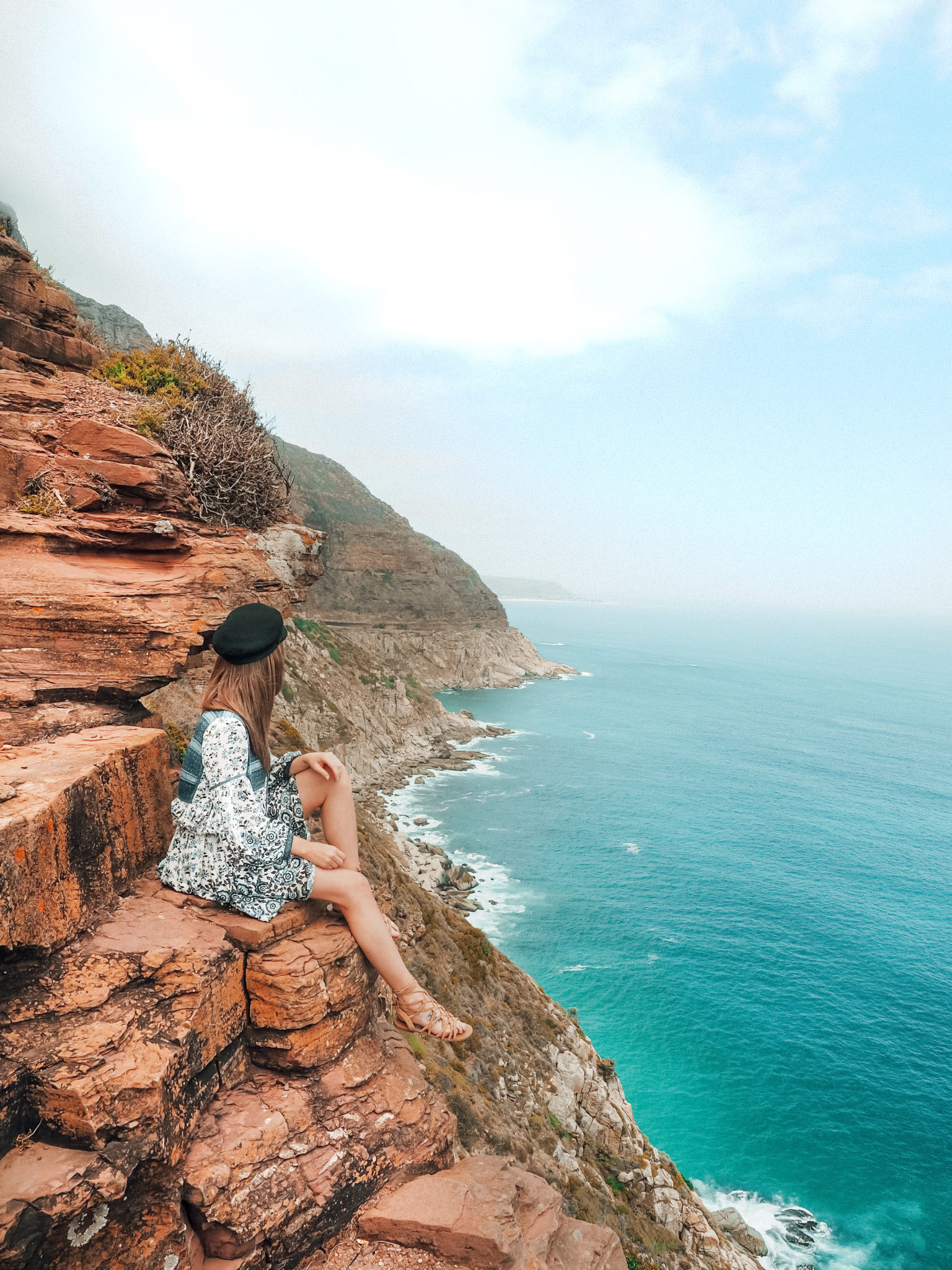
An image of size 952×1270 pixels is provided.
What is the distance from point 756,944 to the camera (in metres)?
39.3

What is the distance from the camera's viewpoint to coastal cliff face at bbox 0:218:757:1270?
4094 millimetres

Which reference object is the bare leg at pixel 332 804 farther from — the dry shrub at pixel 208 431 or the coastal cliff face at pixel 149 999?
the dry shrub at pixel 208 431

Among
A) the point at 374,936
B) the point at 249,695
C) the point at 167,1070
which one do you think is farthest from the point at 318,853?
the point at 167,1070

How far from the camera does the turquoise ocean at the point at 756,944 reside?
86.8 ft

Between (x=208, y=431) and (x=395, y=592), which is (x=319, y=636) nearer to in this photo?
(x=395, y=592)

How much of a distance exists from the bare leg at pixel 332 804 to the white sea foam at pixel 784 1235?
2786cm

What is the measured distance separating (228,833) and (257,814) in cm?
24

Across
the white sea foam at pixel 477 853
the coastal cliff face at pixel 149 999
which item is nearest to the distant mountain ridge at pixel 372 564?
the white sea foam at pixel 477 853

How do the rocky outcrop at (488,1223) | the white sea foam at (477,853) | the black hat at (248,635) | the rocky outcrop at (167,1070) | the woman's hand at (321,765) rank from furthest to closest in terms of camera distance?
the white sea foam at (477,853) → the woman's hand at (321,765) → the black hat at (248,635) → the rocky outcrop at (488,1223) → the rocky outcrop at (167,1070)

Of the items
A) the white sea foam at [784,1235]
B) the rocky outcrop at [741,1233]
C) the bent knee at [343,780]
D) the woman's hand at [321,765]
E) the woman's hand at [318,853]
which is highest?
the woman's hand at [321,765]

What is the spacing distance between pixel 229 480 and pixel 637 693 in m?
114

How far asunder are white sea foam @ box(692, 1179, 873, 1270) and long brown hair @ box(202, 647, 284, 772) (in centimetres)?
2917

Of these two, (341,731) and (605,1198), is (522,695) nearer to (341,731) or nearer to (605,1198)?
(341,731)

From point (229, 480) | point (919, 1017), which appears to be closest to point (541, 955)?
point (919, 1017)
